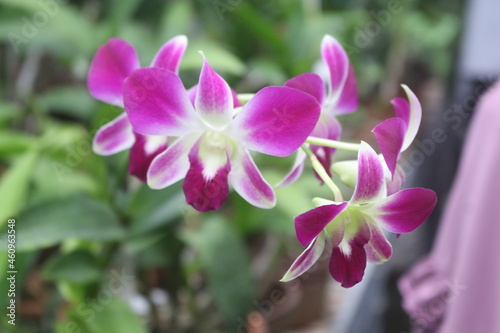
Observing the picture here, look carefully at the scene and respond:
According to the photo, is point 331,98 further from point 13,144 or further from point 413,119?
point 13,144

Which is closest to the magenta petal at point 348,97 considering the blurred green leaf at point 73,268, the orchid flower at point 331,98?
the orchid flower at point 331,98

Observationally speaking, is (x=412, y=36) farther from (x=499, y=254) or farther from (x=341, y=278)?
(x=341, y=278)

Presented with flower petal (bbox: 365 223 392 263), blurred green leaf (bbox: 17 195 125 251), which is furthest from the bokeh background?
flower petal (bbox: 365 223 392 263)

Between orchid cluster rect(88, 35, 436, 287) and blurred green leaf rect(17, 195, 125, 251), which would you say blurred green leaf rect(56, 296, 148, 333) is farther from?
orchid cluster rect(88, 35, 436, 287)

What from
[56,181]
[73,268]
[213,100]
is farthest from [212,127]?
[56,181]

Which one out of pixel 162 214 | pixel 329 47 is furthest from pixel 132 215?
pixel 329 47

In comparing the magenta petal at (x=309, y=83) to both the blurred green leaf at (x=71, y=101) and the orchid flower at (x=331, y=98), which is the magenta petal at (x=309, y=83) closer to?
the orchid flower at (x=331, y=98)
